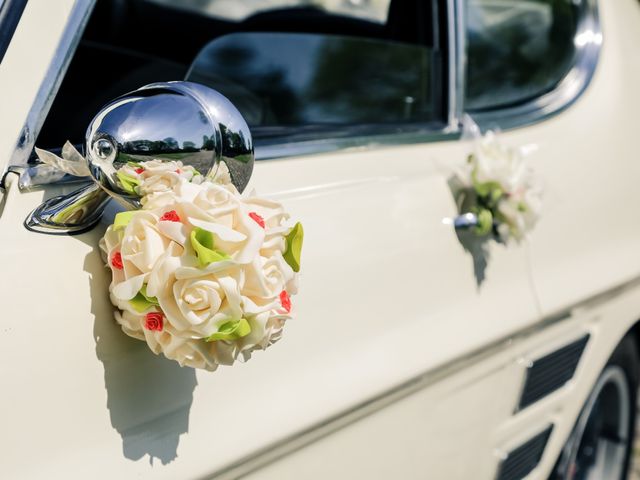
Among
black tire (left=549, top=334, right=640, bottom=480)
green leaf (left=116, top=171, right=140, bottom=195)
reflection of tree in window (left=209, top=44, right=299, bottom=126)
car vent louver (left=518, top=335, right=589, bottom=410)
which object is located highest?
green leaf (left=116, top=171, right=140, bottom=195)

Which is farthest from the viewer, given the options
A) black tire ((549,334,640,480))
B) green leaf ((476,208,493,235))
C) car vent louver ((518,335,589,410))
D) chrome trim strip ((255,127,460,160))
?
black tire ((549,334,640,480))

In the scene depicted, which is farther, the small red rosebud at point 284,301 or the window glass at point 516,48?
the window glass at point 516,48

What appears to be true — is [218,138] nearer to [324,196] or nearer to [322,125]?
[324,196]

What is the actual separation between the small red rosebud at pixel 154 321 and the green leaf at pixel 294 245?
0.18 meters

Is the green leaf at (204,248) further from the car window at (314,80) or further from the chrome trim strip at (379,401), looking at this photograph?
the car window at (314,80)

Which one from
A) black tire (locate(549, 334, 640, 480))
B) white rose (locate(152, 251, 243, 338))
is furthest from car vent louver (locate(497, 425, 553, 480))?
white rose (locate(152, 251, 243, 338))

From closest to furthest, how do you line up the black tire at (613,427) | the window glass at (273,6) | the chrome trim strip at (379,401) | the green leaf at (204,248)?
the green leaf at (204,248), the chrome trim strip at (379,401), the window glass at (273,6), the black tire at (613,427)

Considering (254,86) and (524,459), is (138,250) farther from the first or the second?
(524,459)

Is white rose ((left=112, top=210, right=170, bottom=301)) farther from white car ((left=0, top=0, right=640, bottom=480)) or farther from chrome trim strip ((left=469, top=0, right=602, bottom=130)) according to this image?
chrome trim strip ((left=469, top=0, right=602, bottom=130))

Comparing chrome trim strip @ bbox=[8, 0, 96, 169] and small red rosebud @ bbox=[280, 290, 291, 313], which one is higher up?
chrome trim strip @ bbox=[8, 0, 96, 169]

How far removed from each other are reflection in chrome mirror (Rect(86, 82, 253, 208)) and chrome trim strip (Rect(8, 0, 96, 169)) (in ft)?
0.38

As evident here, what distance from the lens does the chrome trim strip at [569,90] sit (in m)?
2.06

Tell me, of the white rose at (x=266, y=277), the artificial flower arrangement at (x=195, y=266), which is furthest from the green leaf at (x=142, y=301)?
the white rose at (x=266, y=277)

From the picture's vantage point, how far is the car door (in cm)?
104
